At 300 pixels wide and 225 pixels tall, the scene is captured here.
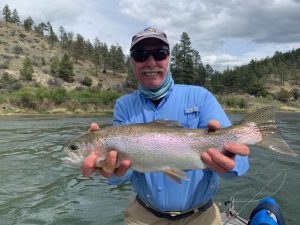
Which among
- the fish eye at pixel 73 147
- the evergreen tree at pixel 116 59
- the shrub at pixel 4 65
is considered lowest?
the fish eye at pixel 73 147

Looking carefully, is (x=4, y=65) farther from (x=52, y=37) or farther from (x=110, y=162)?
(x=110, y=162)

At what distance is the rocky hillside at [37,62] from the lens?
94875 mm

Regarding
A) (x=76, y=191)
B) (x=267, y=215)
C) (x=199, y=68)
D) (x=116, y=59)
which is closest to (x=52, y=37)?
(x=116, y=59)

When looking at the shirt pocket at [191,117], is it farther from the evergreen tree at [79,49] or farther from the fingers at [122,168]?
the evergreen tree at [79,49]

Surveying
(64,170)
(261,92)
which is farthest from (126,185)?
(261,92)

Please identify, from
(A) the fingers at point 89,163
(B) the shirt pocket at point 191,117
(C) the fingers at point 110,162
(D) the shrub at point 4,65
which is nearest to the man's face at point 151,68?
(B) the shirt pocket at point 191,117

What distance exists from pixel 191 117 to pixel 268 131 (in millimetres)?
910

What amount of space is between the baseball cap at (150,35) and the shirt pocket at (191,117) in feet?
2.81

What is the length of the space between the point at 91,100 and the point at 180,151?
69.4 metres

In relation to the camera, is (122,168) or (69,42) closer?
(122,168)

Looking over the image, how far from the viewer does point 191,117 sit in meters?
4.61

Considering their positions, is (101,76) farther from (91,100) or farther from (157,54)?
(157,54)

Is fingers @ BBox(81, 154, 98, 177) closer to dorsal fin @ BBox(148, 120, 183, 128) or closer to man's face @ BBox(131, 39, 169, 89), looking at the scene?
dorsal fin @ BBox(148, 120, 183, 128)

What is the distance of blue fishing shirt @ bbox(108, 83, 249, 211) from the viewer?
4.43 meters
